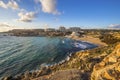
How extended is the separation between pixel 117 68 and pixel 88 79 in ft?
8.87

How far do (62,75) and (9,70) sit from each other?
613 inches

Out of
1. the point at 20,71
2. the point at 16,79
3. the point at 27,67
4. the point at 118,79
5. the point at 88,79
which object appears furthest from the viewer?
the point at 27,67

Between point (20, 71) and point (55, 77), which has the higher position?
point (55, 77)

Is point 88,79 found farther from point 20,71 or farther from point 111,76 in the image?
point 20,71

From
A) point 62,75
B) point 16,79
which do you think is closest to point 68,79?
point 62,75

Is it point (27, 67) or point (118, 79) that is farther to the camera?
point (27, 67)

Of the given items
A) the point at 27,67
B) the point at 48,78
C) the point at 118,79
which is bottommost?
the point at 27,67

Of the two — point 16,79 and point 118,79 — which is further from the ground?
point 118,79

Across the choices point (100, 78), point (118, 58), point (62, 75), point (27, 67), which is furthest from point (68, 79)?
point (27, 67)

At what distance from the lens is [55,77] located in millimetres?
14430

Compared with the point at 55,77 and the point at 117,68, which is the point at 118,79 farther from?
the point at 55,77

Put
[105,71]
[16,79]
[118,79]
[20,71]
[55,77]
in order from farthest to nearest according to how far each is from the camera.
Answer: [20,71], [16,79], [55,77], [105,71], [118,79]

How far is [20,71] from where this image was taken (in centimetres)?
2662

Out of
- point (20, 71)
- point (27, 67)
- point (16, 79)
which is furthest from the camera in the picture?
point (27, 67)
